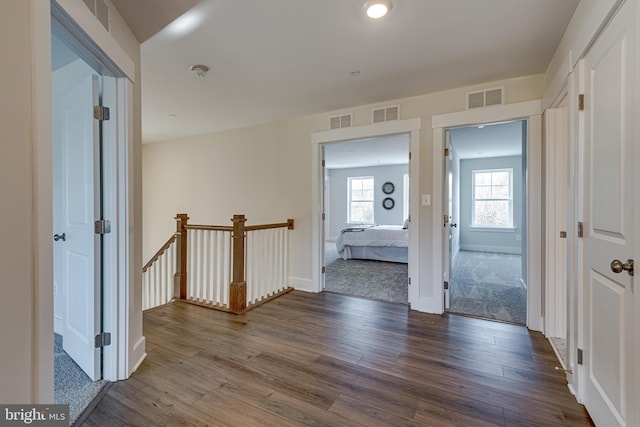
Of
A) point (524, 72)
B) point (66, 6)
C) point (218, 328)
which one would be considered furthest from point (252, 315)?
point (524, 72)

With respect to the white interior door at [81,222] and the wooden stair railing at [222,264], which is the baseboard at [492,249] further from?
the white interior door at [81,222]

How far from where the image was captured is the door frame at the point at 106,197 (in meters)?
1.04

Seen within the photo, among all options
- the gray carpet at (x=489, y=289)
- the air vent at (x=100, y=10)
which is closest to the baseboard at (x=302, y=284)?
the gray carpet at (x=489, y=289)

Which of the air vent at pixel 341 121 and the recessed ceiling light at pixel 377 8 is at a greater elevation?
the recessed ceiling light at pixel 377 8

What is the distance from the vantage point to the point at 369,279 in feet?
14.5

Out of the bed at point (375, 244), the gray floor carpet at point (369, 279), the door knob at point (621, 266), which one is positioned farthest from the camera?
the bed at point (375, 244)

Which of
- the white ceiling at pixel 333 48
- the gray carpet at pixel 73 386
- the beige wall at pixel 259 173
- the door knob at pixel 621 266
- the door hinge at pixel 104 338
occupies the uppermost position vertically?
the white ceiling at pixel 333 48

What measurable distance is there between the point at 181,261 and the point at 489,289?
4.03 meters

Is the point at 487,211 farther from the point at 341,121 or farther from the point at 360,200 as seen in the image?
the point at 341,121

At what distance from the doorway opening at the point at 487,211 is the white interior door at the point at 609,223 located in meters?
2.22

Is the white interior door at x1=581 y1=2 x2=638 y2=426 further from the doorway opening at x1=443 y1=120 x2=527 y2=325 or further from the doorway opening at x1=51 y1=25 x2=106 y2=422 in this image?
the doorway opening at x1=51 y1=25 x2=106 y2=422

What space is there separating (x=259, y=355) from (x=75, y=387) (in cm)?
110

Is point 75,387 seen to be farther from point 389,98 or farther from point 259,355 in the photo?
point 389,98

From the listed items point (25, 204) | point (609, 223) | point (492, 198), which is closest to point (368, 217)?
point (492, 198)
